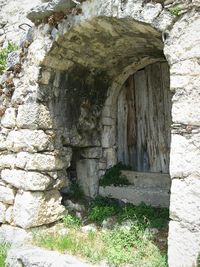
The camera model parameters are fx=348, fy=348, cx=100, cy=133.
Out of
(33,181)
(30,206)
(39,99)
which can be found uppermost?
(39,99)

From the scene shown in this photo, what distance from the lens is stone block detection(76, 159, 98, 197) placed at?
5.77m

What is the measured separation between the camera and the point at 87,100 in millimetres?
5520

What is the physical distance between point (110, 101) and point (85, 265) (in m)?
3.04

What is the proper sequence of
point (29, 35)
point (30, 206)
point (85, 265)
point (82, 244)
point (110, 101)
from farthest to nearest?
point (110, 101) → point (29, 35) → point (30, 206) → point (82, 244) → point (85, 265)

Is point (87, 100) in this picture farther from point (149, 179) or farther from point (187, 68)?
point (187, 68)

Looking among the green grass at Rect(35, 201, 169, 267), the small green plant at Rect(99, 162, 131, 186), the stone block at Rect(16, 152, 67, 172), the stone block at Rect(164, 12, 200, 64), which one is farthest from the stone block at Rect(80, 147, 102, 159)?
the stone block at Rect(164, 12, 200, 64)

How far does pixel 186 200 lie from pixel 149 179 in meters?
2.34

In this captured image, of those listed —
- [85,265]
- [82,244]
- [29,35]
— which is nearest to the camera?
[85,265]

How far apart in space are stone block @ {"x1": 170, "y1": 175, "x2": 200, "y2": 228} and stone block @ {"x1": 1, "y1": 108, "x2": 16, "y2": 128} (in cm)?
259

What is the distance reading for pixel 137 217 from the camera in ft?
15.8

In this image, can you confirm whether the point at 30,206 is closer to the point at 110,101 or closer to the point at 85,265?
the point at 85,265

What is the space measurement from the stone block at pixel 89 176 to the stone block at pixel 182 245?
8.81 ft

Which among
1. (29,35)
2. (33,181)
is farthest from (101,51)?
(33,181)

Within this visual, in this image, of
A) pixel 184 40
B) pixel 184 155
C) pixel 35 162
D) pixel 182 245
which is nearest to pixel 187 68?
pixel 184 40
